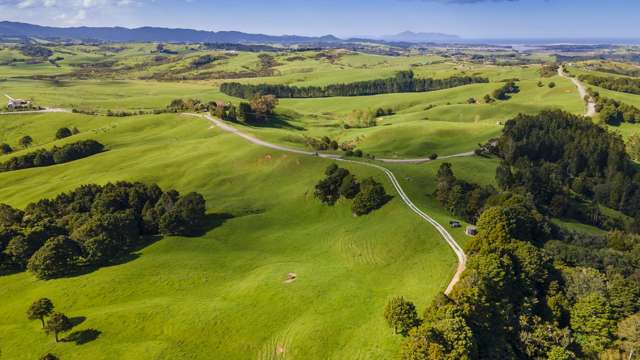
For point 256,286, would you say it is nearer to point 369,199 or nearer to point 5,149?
point 369,199

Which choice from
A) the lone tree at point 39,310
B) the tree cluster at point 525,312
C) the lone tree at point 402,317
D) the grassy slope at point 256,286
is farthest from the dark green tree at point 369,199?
the lone tree at point 39,310

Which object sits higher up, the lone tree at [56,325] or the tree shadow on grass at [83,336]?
the lone tree at [56,325]

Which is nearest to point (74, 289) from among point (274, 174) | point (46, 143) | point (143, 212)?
point (143, 212)

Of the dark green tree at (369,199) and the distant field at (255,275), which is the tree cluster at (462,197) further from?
the dark green tree at (369,199)

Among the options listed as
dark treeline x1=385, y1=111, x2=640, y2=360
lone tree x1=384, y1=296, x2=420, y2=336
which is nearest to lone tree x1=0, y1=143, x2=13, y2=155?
dark treeline x1=385, y1=111, x2=640, y2=360

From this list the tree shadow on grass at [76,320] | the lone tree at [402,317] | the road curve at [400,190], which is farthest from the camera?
the road curve at [400,190]

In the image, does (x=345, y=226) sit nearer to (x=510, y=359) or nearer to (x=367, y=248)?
(x=367, y=248)
